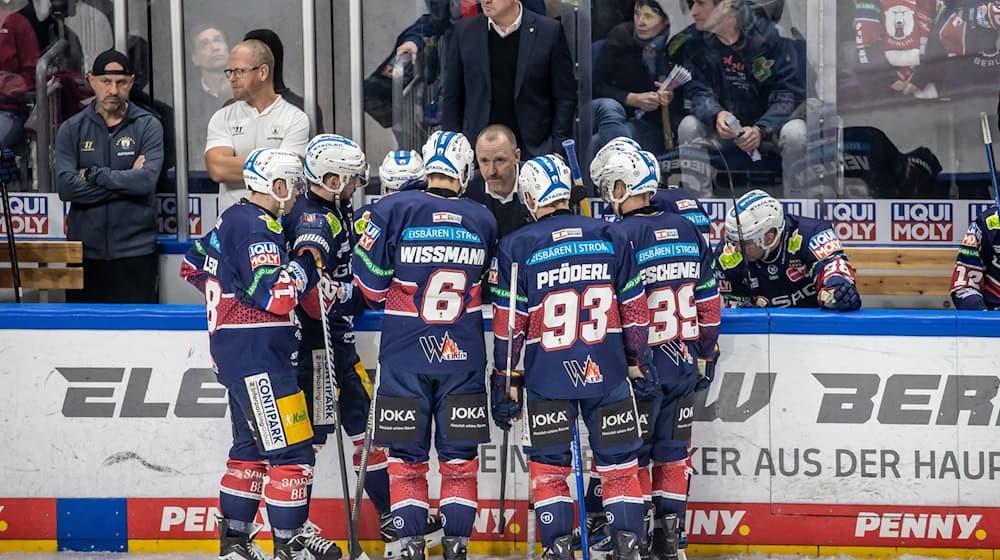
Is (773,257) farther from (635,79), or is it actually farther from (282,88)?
(282,88)

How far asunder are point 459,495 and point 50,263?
353cm

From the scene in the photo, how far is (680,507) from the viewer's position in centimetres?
579

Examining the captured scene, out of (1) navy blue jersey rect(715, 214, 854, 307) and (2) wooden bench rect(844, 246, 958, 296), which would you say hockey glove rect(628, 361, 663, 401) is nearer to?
(1) navy blue jersey rect(715, 214, 854, 307)

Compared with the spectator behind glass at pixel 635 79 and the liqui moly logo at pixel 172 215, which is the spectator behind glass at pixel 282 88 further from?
the spectator behind glass at pixel 635 79

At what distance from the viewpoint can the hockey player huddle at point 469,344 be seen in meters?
5.47

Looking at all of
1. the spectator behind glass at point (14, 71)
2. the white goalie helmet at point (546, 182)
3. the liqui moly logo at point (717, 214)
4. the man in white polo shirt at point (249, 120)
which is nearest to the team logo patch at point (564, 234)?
the white goalie helmet at point (546, 182)

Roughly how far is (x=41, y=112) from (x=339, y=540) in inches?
151

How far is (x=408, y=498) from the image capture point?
5609 millimetres

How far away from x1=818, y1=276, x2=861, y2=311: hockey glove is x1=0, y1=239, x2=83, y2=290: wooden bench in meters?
4.19

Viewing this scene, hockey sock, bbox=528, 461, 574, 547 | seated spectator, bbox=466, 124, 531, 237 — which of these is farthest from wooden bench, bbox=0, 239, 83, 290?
hockey sock, bbox=528, 461, 574, 547

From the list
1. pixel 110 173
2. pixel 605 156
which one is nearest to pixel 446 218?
pixel 605 156

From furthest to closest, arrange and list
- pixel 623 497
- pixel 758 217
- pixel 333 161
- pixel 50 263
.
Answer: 1. pixel 50 263
2. pixel 758 217
3. pixel 333 161
4. pixel 623 497

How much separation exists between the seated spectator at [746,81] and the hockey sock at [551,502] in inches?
130

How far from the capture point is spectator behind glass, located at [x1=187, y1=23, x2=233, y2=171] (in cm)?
836
